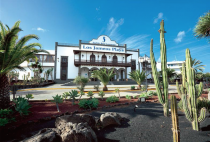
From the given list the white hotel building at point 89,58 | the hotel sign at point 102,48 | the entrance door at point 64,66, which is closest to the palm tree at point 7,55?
the white hotel building at point 89,58

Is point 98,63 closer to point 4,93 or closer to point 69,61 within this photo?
point 69,61

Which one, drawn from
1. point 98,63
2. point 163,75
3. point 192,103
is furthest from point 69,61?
point 192,103

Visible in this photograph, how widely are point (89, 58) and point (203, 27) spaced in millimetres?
21550

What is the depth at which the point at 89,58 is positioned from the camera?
25391 millimetres

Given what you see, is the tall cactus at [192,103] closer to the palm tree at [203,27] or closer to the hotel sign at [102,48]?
the palm tree at [203,27]

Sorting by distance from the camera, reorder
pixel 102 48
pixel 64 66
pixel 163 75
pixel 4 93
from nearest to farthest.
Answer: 1. pixel 163 75
2. pixel 4 93
3. pixel 64 66
4. pixel 102 48

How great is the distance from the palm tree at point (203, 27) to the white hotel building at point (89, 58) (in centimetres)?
1655

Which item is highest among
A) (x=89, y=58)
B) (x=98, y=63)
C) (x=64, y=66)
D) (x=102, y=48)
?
(x=102, y=48)

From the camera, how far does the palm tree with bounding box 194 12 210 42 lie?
19.7ft

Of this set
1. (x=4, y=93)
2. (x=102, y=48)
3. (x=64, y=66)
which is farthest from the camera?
(x=102, y=48)

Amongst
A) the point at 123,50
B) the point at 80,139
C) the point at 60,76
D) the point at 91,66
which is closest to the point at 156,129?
the point at 80,139

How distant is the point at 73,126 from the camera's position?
2.21 m

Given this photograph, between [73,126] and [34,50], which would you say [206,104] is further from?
[34,50]

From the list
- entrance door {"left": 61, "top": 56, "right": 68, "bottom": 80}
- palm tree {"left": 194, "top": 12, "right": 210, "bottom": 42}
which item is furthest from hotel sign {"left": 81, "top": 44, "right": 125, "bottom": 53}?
palm tree {"left": 194, "top": 12, "right": 210, "bottom": 42}
